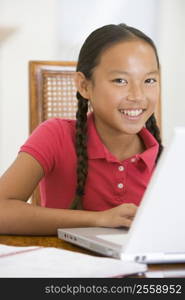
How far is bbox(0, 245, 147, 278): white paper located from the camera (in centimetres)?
58

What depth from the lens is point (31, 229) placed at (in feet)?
3.28

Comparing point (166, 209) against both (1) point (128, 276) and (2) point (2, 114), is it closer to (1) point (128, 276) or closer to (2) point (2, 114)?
(1) point (128, 276)

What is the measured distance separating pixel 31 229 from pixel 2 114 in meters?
2.09

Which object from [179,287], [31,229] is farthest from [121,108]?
[179,287]

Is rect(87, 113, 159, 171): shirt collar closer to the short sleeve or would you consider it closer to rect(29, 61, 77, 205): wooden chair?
the short sleeve

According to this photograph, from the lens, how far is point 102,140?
135cm

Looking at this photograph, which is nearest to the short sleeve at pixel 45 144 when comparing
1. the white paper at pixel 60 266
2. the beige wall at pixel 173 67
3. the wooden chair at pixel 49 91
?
the wooden chair at pixel 49 91

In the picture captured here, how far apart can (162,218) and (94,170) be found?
27.1 inches

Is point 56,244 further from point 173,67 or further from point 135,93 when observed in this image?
point 173,67

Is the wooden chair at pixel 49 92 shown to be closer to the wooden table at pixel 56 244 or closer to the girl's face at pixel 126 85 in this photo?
the girl's face at pixel 126 85

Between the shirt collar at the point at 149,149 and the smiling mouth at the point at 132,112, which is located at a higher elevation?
the smiling mouth at the point at 132,112

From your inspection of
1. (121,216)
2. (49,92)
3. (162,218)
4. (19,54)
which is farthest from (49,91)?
(19,54)

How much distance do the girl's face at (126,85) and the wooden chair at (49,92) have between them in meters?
0.27

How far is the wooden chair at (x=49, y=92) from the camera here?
5.09 feet
